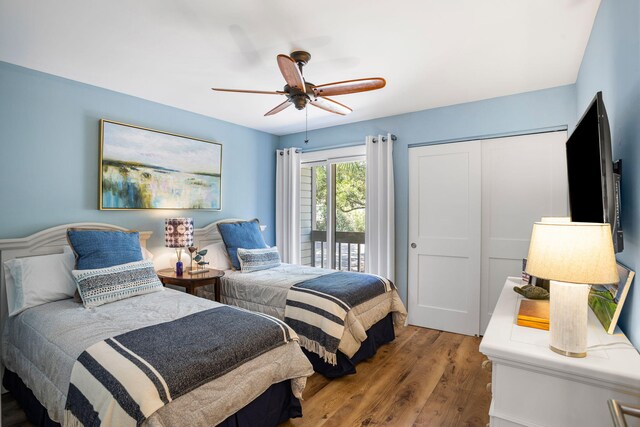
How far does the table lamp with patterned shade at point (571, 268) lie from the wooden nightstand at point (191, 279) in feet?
8.71

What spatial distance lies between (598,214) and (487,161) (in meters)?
2.06

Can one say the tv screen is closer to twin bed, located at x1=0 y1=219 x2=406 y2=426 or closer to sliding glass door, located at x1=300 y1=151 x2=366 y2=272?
twin bed, located at x1=0 y1=219 x2=406 y2=426

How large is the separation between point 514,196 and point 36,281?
4165 mm

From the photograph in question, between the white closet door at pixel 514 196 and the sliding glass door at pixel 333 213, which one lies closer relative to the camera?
the white closet door at pixel 514 196

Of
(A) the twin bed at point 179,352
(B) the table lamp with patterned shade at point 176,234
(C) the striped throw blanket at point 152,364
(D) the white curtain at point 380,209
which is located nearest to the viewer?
(C) the striped throw blanket at point 152,364

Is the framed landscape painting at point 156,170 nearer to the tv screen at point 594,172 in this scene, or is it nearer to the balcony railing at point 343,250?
the balcony railing at point 343,250

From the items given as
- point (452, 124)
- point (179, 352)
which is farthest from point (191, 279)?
point (452, 124)

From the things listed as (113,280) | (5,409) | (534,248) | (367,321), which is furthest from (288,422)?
(5,409)

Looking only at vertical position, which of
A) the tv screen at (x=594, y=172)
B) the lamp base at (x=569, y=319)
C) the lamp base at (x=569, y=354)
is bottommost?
the lamp base at (x=569, y=354)

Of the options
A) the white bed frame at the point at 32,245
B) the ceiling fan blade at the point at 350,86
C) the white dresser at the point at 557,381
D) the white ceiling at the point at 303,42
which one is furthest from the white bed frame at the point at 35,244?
the white dresser at the point at 557,381

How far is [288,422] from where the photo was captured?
6.75 feet

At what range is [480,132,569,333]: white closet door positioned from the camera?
10.4 feet

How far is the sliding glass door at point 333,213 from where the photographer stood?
14.5 feet

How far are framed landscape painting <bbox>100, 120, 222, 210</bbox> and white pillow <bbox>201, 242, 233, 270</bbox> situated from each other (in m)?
0.50
